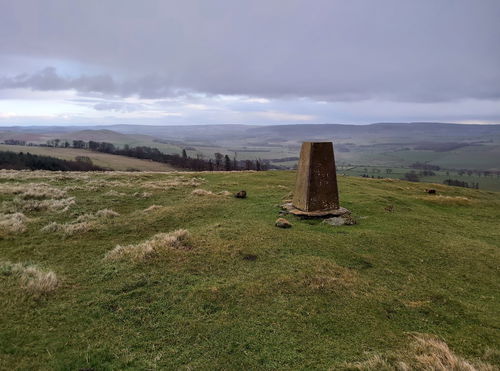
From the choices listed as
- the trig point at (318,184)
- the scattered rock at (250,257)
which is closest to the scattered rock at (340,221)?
the trig point at (318,184)

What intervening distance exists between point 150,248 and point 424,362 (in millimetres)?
8207

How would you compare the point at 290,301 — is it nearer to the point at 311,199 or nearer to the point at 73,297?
the point at 73,297

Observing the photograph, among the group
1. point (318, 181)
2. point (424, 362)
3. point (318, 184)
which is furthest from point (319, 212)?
point (424, 362)

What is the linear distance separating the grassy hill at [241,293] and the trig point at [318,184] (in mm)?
1281

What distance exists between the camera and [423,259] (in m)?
11.6

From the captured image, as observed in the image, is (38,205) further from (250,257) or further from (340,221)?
(340,221)

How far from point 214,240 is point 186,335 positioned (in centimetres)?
533

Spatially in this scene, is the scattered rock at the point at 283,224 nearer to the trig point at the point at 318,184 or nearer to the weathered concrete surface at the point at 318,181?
the trig point at the point at 318,184

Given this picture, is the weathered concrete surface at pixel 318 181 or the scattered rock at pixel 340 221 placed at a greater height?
the weathered concrete surface at pixel 318 181

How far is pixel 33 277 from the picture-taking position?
8773mm

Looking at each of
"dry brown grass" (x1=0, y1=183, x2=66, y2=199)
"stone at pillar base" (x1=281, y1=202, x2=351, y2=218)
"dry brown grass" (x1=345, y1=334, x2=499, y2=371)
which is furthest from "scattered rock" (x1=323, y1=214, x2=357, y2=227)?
"dry brown grass" (x1=0, y1=183, x2=66, y2=199)

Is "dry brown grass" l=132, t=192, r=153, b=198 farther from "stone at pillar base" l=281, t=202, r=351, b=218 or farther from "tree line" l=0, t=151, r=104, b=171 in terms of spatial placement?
"tree line" l=0, t=151, r=104, b=171

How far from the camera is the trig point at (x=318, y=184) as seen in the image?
53.3 ft

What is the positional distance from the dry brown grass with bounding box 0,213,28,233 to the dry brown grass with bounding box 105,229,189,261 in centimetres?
509
